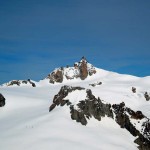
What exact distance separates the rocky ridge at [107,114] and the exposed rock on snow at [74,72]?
73954 mm

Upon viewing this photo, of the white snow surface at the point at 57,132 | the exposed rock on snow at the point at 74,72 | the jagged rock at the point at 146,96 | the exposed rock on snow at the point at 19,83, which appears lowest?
the white snow surface at the point at 57,132

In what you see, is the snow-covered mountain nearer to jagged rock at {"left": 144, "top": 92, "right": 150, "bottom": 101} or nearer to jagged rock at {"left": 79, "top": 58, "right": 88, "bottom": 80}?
jagged rock at {"left": 144, "top": 92, "right": 150, "bottom": 101}

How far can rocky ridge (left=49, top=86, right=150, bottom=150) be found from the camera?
4238 cm

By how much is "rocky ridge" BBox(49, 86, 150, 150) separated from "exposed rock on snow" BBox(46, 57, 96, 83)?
74.0 meters

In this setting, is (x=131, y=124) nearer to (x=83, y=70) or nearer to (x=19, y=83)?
(x=19, y=83)

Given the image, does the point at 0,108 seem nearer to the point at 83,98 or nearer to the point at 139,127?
the point at 83,98

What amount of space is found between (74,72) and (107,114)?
8152 cm

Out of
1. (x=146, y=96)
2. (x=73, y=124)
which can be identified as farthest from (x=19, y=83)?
(x=73, y=124)

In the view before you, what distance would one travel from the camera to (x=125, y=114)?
1866 inches

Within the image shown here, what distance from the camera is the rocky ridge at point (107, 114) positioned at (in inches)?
1668

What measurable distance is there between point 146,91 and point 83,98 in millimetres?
46625

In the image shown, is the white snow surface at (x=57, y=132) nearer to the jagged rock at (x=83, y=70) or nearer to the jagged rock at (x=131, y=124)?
the jagged rock at (x=131, y=124)

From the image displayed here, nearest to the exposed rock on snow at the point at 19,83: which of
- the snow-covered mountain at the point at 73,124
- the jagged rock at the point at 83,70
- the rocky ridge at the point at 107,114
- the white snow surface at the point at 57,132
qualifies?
the jagged rock at the point at 83,70

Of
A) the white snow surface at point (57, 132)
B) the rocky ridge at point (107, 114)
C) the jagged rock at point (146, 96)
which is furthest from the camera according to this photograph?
the jagged rock at point (146, 96)
